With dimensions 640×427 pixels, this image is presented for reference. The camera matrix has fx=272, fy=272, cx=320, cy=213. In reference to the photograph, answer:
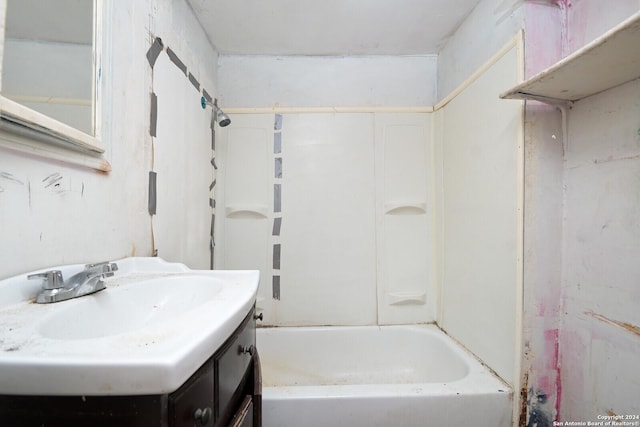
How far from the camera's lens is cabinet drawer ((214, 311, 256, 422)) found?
1.52 ft

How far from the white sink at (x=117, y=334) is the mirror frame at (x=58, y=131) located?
0.89ft

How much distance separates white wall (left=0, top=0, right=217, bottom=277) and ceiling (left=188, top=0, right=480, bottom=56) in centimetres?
34

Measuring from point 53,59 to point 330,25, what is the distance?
130 centimetres

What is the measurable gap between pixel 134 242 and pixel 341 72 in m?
1.56

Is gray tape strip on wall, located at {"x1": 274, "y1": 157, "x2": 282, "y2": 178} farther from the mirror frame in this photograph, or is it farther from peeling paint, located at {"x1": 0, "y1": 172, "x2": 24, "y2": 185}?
peeling paint, located at {"x1": 0, "y1": 172, "x2": 24, "y2": 185}

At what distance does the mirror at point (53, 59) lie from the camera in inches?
21.3

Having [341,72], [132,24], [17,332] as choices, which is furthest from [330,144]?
[17,332]

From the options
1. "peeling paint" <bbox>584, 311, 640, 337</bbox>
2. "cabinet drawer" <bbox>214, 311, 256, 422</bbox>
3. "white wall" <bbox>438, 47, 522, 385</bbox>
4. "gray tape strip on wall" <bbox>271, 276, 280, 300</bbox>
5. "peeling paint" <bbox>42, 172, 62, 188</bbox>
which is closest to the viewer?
"cabinet drawer" <bbox>214, 311, 256, 422</bbox>

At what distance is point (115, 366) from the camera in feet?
1.01

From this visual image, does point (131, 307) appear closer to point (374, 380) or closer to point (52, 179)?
point (52, 179)

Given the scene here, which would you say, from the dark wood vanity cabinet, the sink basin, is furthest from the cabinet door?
the sink basin

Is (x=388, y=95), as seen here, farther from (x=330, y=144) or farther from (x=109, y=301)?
(x=109, y=301)

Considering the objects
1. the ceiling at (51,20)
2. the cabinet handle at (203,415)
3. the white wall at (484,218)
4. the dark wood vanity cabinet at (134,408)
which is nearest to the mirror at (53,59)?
the ceiling at (51,20)

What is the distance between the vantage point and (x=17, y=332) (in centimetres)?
40
